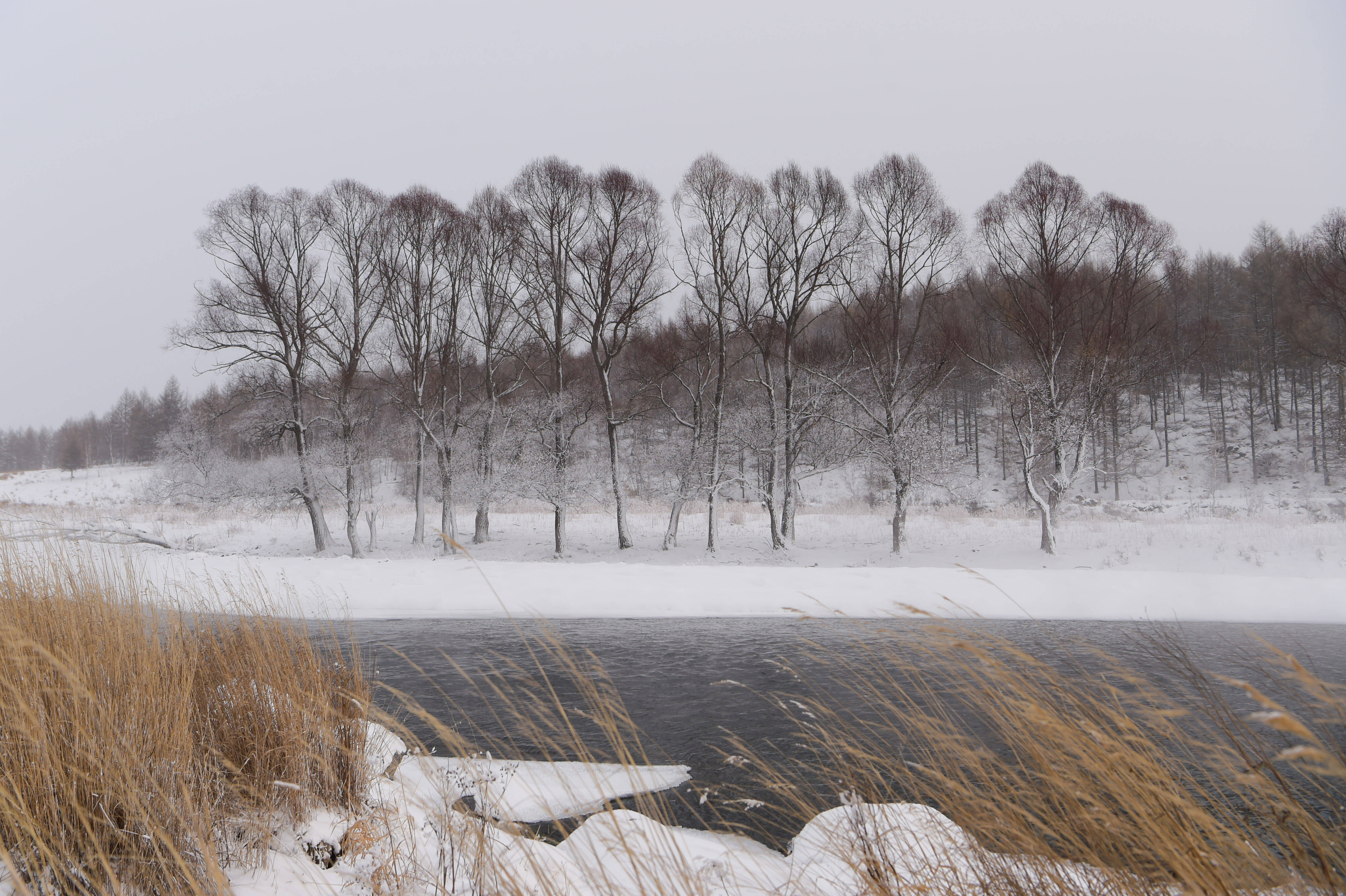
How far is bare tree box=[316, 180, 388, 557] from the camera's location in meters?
18.4

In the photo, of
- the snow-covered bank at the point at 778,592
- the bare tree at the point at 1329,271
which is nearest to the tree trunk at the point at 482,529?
the snow-covered bank at the point at 778,592

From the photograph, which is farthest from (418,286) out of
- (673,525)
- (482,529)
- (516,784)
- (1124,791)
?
(1124,791)

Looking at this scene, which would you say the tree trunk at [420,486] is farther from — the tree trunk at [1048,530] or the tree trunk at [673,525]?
the tree trunk at [1048,530]

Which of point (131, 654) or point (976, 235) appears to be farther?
point (976, 235)

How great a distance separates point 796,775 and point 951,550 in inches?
561

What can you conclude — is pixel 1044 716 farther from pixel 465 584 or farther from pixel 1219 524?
pixel 1219 524

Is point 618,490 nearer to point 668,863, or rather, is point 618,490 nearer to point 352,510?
point 352,510

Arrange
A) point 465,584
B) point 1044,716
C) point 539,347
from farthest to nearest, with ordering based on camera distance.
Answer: point 539,347, point 465,584, point 1044,716

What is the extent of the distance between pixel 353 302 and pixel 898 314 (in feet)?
52.3

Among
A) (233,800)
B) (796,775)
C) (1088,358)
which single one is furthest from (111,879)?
(1088,358)

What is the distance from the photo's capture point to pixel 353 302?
61.9ft

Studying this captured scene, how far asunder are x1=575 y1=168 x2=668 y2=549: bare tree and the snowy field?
5.12m

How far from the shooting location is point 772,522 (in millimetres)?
17031

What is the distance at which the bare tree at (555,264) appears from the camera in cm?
1719
